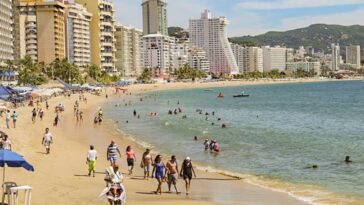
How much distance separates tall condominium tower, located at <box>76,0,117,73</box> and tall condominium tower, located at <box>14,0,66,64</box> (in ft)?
55.5

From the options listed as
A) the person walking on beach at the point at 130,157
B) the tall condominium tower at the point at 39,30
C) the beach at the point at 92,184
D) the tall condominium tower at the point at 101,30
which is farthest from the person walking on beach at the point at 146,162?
the tall condominium tower at the point at 101,30

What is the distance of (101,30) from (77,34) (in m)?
10.4

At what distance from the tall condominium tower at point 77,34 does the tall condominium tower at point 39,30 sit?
24.3 feet

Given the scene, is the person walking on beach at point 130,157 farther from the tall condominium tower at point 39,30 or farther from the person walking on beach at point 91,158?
the tall condominium tower at point 39,30

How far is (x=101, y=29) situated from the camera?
561 feet

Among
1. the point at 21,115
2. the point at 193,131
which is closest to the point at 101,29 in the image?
the point at 21,115

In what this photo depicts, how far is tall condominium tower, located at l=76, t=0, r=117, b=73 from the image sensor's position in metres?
170

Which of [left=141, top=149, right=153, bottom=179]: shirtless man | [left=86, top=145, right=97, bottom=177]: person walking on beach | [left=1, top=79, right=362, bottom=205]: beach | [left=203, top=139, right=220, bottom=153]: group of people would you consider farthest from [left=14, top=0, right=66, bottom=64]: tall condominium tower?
[left=141, top=149, right=153, bottom=179]: shirtless man

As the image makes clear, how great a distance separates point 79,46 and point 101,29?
10.3m

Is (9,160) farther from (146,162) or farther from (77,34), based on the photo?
(77,34)

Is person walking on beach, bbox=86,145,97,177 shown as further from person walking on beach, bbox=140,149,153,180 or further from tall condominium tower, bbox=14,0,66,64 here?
tall condominium tower, bbox=14,0,66,64

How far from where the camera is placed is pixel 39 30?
498 ft

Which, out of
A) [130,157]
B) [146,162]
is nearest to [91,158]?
[130,157]

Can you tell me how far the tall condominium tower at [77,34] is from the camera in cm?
16262
